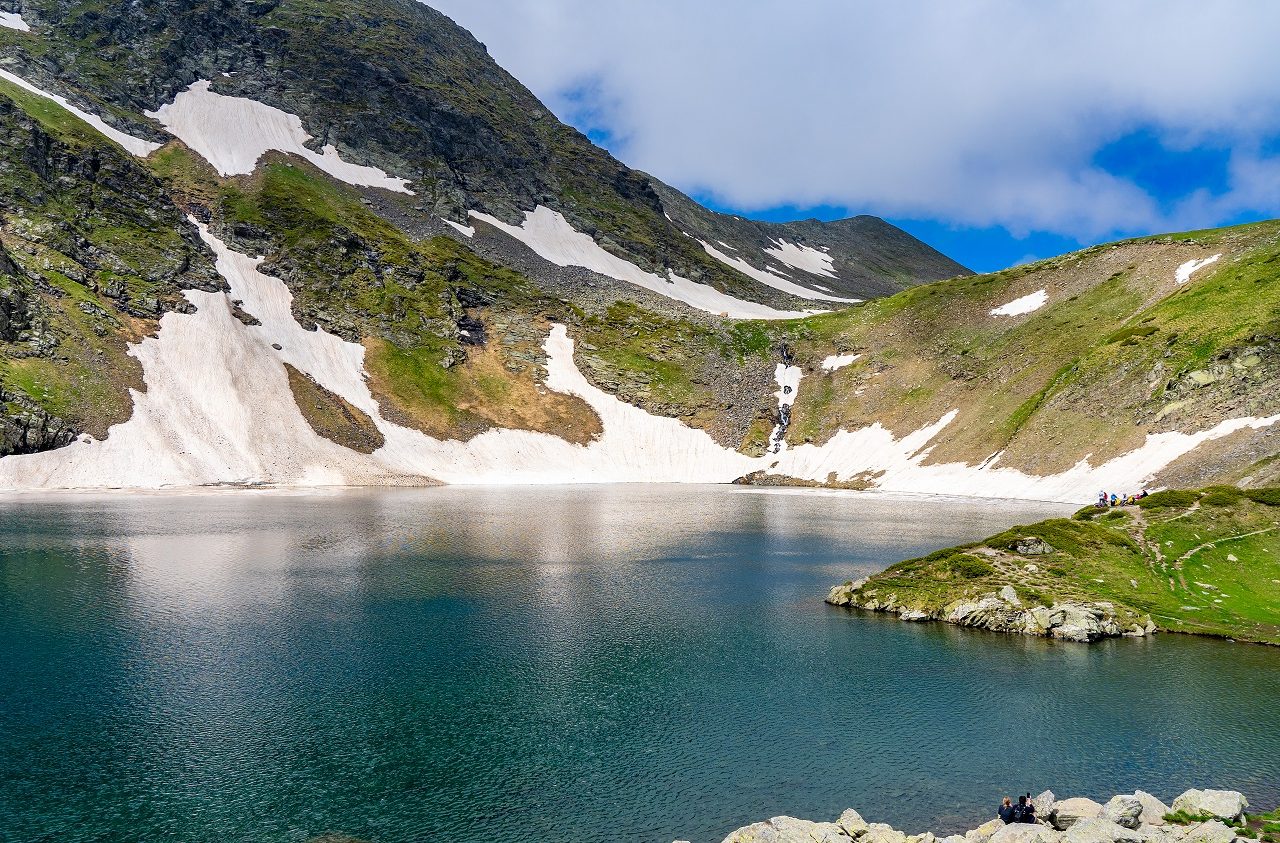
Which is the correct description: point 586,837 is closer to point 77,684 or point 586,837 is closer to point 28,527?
point 77,684

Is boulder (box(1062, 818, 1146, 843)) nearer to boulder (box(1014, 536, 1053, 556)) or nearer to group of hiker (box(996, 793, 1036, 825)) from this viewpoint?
group of hiker (box(996, 793, 1036, 825))

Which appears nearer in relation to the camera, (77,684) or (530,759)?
(530,759)

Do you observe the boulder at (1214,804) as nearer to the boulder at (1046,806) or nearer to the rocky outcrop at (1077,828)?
the rocky outcrop at (1077,828)

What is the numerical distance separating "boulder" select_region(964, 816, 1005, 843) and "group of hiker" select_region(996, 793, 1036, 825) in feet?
0.72

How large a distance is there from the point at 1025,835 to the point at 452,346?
147 meters

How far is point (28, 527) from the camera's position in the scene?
217 ft

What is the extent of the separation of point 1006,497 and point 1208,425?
2319 cm

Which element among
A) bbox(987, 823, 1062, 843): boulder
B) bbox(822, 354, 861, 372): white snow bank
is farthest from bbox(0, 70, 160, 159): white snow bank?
bbox(987, 823, 1062, 843): boulder

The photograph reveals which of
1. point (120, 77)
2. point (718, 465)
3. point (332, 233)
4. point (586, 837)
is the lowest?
point (586, 837)

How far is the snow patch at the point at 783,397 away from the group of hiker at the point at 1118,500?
6622 cm

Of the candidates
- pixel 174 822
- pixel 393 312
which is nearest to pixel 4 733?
pixel 174 822

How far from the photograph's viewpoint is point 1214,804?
1945 centimetres

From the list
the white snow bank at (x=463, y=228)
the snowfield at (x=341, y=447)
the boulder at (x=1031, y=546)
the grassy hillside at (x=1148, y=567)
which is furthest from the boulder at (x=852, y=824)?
the white snow bank at (x=463, y=228)

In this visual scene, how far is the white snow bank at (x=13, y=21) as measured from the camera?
182850mm
